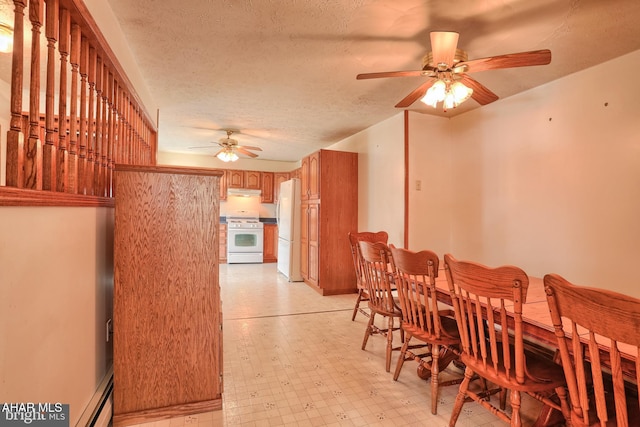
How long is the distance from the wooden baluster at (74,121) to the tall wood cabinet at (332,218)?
3139 millimetres

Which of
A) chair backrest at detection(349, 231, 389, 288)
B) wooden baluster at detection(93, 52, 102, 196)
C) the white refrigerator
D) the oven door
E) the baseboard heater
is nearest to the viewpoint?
the baseboard heater

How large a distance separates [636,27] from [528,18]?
28.5 inches

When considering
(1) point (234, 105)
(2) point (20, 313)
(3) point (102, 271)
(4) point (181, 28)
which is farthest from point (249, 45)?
(2) point (20, 313)

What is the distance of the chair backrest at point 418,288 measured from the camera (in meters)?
1.71

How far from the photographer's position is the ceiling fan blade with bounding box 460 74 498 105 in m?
2.01

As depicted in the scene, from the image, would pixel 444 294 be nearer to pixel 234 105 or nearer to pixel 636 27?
pixel 636 27

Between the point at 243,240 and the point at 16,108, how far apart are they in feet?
19.1


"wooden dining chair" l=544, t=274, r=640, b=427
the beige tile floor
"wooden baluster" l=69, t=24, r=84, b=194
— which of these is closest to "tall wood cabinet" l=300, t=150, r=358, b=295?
the beige tile floor

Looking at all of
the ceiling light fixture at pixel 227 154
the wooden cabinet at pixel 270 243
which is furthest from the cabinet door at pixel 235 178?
the ceiling light fixture at pixel 227 154

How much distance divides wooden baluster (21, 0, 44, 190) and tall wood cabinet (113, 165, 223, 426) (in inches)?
23.2

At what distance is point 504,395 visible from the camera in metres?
1.76

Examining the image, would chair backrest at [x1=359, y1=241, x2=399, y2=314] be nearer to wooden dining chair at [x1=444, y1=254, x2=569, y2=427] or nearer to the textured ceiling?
wooden dining chair at [x1=444, y1=254, x2=569, y2=427]

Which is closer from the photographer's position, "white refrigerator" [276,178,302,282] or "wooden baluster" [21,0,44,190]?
"wooden baluster" [21,0,44,190]

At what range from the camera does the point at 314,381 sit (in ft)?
6.82
